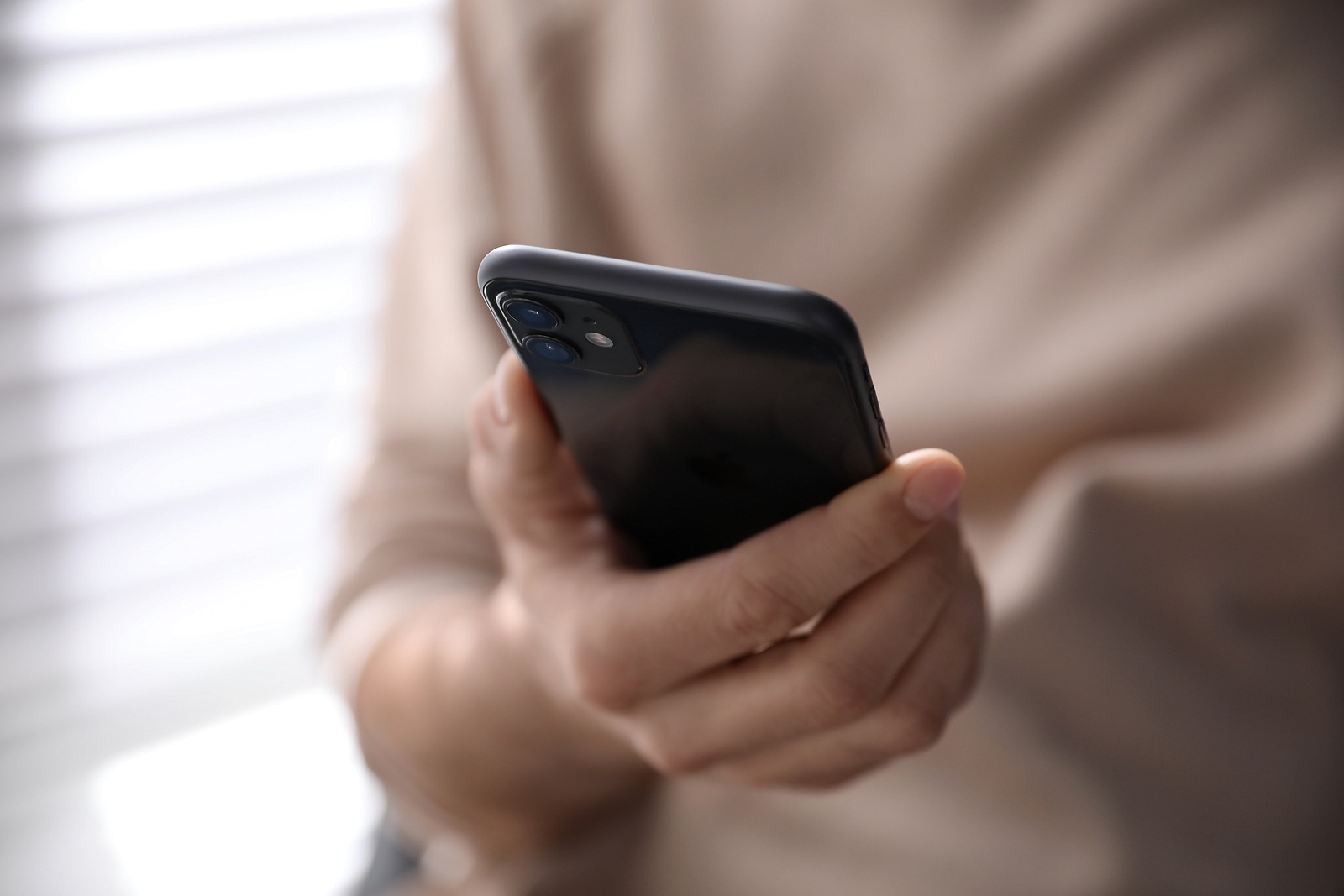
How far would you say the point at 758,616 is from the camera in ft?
1.28

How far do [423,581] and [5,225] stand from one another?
0.63 meters

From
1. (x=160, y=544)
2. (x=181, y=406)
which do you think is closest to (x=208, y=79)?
(x=181, y=406)

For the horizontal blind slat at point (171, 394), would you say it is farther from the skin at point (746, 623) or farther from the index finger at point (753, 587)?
the index finger at point (753, 587)

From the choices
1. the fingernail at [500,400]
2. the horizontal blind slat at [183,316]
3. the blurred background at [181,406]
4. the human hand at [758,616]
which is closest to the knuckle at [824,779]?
the human hand at [758,616]

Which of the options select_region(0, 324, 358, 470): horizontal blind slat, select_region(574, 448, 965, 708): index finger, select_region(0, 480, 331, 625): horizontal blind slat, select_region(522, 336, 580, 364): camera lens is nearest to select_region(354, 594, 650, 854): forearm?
select_region(574, 448, 965, 708): index finger

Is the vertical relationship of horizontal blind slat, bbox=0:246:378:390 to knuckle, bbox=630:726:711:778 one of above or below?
above

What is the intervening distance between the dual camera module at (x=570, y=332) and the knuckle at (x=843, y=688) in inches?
6.1

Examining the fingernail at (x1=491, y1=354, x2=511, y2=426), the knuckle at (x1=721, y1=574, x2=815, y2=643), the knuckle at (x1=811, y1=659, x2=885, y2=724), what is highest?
the fingernail at (x1=491, y1=354, x2=511, y2=426)

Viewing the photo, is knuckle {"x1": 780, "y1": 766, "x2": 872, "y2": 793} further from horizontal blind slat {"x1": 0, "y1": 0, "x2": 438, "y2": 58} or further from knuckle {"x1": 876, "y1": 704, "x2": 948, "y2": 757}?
horizontal blind slat {"x1": 0, "y1": 0, "x2": 438, "y2": 58}

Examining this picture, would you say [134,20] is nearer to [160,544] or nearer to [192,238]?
[192,238]

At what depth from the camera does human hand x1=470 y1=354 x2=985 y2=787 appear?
0.37 meters

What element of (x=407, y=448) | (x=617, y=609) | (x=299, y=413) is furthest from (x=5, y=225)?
(x=617, y=609)

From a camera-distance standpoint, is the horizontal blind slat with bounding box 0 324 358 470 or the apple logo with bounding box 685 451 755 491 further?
the horizontal blind slat with bounding box 0 324 358 470

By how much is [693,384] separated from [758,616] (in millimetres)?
101
